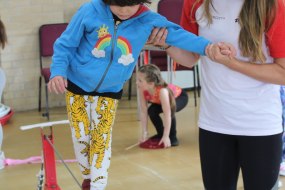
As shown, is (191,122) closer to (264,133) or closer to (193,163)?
(193,163)

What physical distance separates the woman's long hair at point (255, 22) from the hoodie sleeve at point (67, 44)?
0.79 m

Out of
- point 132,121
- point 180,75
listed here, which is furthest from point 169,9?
point 132,121

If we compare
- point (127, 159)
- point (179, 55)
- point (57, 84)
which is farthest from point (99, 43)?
point (127, 159)

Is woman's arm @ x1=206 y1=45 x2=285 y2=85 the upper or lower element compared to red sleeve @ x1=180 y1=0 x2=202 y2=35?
lower

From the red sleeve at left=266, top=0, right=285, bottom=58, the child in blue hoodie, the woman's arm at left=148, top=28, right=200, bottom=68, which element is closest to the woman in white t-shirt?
the red sleeve at left=266, top=0, right=285, bottom=58

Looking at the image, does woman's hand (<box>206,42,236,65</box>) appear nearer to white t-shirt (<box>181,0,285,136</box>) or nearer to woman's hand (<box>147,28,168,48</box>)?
white t-shirt (<box>181,0,285,136</box>)

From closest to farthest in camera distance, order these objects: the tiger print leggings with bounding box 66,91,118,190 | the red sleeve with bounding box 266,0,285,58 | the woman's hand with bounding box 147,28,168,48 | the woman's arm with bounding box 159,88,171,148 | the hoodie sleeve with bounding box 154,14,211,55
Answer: the red sleeve with bounding box 266,0,285,58 → the hoodie sleeve with bounding box 154,14,211,55 → the woman's hand with bounding box 147,28,168,48 → the tiger print leggings with bounding box 66,91,118,190 → the woman's arm with bounding box 159,88,171,148

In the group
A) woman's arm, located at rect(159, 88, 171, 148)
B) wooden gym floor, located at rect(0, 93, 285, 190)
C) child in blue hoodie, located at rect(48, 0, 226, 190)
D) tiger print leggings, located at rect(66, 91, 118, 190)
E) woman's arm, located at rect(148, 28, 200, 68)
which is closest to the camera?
woman's arm, located at rect(148, 28, 200, 68)

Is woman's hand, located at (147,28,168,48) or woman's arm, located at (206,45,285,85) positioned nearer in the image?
woman's arm, located at (206,45,285,85)

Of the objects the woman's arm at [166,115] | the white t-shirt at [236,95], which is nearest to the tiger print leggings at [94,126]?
the white t-shirt at [236,95]

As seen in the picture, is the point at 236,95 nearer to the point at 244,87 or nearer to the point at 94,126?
the point at 244,87

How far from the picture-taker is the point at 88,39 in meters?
2.21

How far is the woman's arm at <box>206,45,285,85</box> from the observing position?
164cm

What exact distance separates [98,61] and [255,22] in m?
0.85
